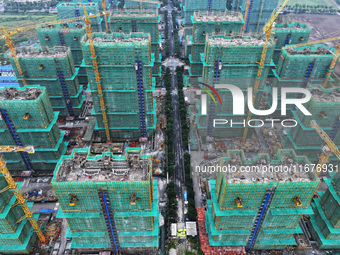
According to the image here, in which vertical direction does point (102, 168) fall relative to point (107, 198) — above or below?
above

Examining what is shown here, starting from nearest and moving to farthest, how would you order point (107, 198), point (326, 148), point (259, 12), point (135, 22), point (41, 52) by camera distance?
point (107, 198) → point (326, 148) → point (41, 52) → point (135, 22) → point (259, 12)

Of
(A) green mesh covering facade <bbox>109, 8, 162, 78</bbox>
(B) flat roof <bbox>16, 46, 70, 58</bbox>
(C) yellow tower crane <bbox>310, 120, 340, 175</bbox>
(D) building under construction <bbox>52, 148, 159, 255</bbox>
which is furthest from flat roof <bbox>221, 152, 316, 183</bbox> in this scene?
(A) green mesh covering facade <bbox>109, 8, 162, 78</bbox>

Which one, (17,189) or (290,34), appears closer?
(17,189)

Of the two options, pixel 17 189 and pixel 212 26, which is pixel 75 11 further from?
pixel 17 189

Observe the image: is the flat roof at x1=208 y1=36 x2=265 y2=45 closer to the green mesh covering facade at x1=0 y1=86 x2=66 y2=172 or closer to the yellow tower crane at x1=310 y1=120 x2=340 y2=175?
the yellow tower crane at x1=310 y1=120 x2=340 y2=175

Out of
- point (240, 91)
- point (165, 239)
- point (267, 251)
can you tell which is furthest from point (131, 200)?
point (240, 91)

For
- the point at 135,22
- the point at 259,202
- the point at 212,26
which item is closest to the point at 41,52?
the point at 135,22

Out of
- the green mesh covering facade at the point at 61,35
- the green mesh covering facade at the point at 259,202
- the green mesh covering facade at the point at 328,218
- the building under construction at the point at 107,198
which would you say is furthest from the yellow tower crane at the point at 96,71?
the green mesh covering facade at the point at 328,218
